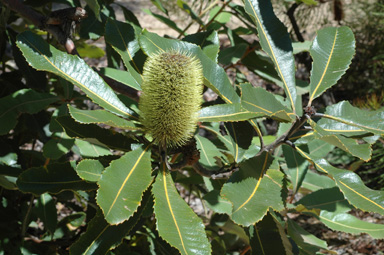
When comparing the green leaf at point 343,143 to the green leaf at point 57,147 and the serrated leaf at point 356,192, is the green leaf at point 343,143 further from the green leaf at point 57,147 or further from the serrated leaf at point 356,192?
the green leaf at point 57,147

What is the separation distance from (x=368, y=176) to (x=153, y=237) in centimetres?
198

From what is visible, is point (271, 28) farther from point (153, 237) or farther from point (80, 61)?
point (153, 237)

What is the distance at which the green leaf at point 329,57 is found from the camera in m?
1.31

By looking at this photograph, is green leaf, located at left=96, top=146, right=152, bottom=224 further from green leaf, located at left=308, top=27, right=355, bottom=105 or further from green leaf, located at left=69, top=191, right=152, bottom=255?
green leaf, located at left=308, top=27, right=355, bottom=105

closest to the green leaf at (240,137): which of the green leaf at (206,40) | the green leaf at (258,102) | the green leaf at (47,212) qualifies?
the green leaf at (258,102)

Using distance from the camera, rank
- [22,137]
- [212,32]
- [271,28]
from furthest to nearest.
Answer: [22,137] → [212,32] → [271,28]

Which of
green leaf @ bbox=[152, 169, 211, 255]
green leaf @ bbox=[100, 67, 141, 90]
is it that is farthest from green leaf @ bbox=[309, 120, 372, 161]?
green leaf @ bbox=[100, 67, 141, 90]

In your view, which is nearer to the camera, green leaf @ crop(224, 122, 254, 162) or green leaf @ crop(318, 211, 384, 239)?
green leaf @ crop(224, 122, 254, 162)

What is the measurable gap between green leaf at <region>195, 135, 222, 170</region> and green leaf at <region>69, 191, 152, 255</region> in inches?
15.8

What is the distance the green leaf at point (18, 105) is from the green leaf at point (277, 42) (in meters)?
0.80

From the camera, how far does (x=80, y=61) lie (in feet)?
3.93

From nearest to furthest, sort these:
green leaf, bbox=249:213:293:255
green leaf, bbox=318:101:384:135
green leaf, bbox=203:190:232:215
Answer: green leaf, bbox=318:101:384:135, green leaf, bbox=249:213:293:255, green leaf, bbox=203:190:232:215

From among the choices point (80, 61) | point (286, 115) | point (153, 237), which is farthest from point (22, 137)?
point (286, 115)

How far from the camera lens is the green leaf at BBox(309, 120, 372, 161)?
1136mm
